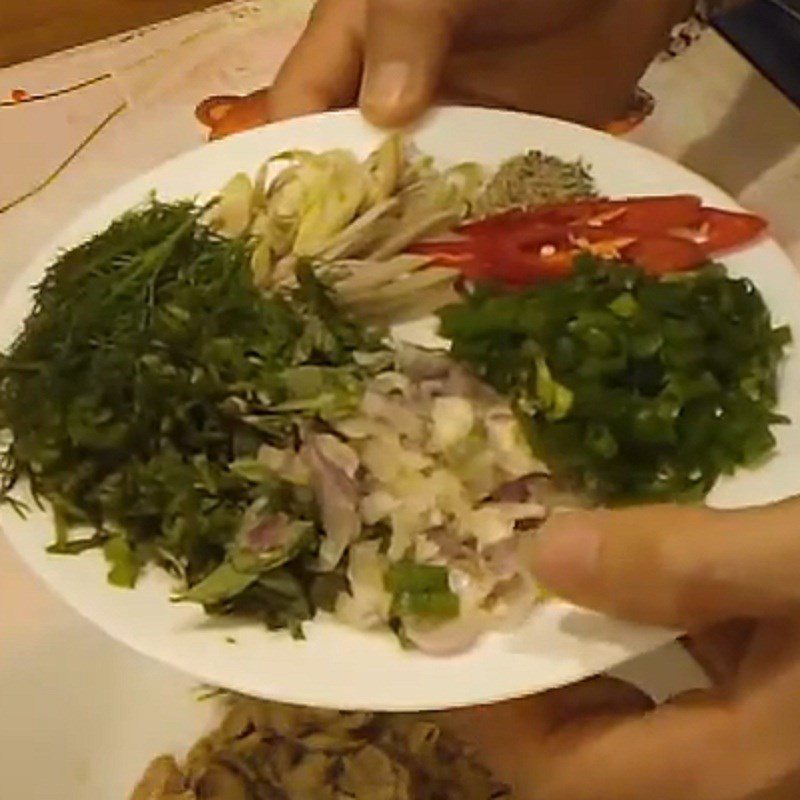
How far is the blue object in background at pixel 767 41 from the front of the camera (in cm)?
117

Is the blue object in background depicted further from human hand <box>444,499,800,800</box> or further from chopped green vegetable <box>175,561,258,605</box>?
chopped green vegetable <box>175,561,258,605</box>

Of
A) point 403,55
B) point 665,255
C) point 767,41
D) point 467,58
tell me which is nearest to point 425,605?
point 665,255

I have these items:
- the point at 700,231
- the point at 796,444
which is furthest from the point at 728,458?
the point at 700,231

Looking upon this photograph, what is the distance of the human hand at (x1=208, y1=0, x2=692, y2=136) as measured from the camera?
0.86 metres

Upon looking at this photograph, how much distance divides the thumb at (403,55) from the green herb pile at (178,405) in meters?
0.13

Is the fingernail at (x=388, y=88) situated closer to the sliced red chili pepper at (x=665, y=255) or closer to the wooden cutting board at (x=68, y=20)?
the sliced red chili pepper at (x=665, y=255)

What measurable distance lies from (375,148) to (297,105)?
0.31ft

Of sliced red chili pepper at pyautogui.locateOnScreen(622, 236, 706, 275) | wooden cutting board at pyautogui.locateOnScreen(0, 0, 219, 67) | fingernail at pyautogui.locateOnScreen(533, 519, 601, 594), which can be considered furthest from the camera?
wooden cutting board at pyautogui.locateOnScreen(0, 0, 219, 67)

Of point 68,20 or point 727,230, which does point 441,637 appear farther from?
point 68,20

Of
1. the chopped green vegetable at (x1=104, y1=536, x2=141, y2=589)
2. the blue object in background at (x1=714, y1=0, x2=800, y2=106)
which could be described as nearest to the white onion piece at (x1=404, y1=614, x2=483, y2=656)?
the chopped green vegetable at (x1=104, y1=536, x2=141, y2=589)

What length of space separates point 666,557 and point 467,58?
46 cm

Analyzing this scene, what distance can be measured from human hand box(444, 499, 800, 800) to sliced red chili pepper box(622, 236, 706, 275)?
0.17m

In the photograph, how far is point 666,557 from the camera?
24.2 inches

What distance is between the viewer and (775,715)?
2.24 ft
